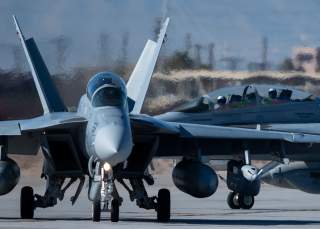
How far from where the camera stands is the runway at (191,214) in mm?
14734

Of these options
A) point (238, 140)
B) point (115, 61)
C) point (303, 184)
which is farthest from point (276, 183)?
point (238, 140)

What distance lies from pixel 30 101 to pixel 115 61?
2198mm

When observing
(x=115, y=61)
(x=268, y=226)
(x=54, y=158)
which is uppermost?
(x=115, y=61)

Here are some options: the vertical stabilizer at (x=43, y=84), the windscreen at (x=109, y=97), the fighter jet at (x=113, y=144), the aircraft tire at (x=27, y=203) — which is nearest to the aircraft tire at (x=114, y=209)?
the fighter jet at (x=113, y=144)

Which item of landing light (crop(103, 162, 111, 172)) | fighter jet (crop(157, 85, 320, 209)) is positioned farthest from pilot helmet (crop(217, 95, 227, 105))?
landing light (crop(103, 162, 111, 172))

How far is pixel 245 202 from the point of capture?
20.1 m

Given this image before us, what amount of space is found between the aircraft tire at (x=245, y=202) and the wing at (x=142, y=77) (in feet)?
12.2

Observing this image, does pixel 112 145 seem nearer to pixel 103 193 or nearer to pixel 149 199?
pixel 103 193

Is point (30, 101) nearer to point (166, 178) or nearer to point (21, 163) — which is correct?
point (21, 163)

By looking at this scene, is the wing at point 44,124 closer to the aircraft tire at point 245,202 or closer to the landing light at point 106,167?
the landing light at point 106,167

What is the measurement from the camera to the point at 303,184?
2114 cm

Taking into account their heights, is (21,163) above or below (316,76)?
below

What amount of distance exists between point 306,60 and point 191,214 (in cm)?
979

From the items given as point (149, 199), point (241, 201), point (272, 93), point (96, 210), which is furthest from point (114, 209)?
point (272, 93)
